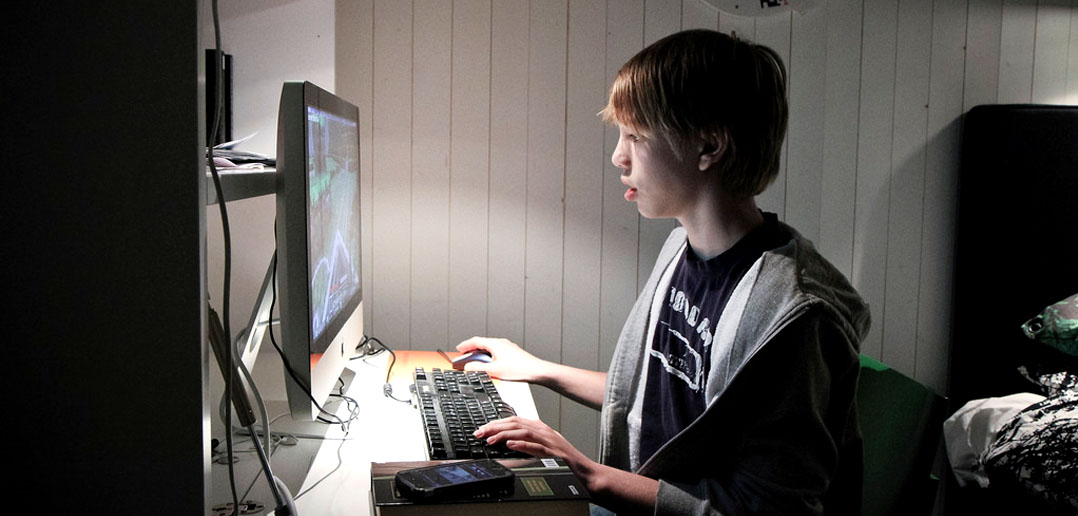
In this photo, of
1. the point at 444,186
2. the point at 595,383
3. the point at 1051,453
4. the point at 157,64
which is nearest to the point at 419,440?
the point at 595,383

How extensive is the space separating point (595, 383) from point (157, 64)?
3.78ft

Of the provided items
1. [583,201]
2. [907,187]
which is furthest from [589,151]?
[907,187]

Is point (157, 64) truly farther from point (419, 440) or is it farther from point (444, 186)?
point (444, 186)

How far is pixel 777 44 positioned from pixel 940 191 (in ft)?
2.13

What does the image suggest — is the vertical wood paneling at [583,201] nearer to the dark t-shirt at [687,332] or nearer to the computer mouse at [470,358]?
the computer mouse at [470,358]

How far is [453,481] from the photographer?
965 millimetres

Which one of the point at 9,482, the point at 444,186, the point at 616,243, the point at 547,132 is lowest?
the point at 9,482

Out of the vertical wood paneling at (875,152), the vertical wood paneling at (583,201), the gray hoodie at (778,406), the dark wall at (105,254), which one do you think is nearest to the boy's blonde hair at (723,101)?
the gray hoodie at (778,406)

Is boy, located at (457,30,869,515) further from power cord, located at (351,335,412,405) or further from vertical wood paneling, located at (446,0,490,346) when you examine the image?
vertical wood paneling, located at (446,0,490,346)

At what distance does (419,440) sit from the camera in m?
1.35

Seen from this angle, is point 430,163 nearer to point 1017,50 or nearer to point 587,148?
point 587,148

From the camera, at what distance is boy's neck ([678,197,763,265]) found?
1360mm

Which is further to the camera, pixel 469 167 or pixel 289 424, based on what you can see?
pixel 469 167

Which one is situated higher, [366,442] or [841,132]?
[841,132]
